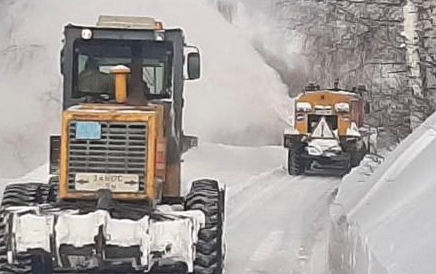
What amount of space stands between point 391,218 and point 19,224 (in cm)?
309

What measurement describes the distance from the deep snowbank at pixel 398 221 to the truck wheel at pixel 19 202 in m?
2.72

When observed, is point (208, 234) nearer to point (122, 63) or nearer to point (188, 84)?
point (122, 63)

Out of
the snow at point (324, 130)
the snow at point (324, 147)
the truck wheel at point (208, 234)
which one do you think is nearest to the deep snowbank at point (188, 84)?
the snow at point (324, 130)

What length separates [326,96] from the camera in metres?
24.8

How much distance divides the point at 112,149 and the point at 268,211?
8048mm

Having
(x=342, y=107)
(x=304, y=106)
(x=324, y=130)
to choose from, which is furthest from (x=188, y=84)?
(x=342, y=107)

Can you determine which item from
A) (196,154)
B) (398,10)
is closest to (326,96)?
(196,154)

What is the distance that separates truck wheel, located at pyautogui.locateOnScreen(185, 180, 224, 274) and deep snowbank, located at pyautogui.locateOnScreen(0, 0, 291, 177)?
22.4m

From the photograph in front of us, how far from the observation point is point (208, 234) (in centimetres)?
904

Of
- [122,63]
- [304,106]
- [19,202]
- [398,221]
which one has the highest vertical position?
[122,63]

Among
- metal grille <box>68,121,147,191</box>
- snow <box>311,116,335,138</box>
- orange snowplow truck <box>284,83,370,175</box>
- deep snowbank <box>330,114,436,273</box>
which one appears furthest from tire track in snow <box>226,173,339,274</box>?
metal grille <box>68,121,147,191</box>

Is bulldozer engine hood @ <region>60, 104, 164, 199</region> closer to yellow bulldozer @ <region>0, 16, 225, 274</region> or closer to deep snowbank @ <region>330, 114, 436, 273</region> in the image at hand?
yellow bulldozer @ <region>0, 16, 225, 274</region>

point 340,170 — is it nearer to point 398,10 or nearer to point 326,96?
point 326,96

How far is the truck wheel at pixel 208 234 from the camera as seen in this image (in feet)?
29.5
